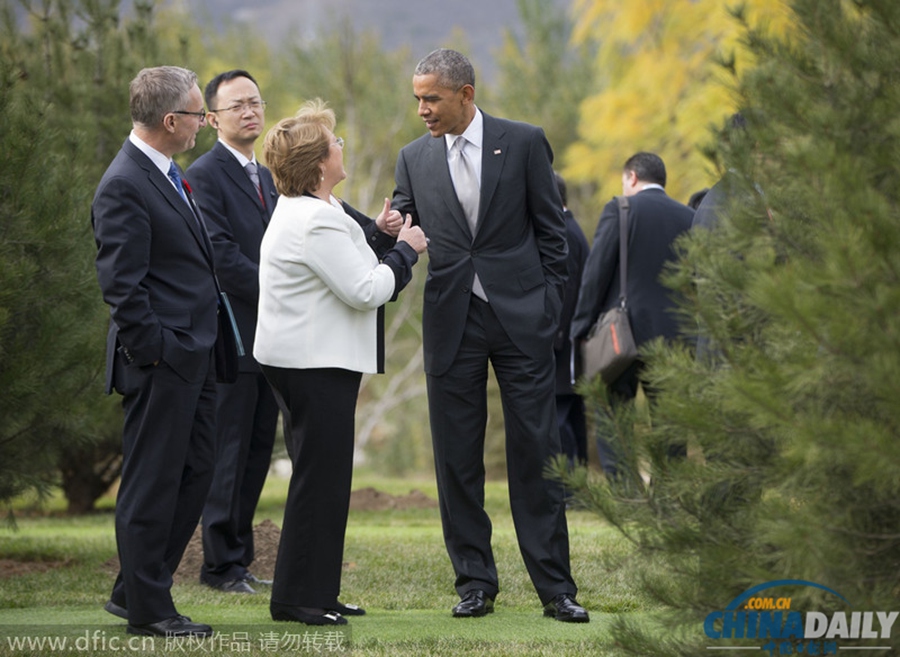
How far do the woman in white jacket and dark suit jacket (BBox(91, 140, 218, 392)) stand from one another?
287 millimetres

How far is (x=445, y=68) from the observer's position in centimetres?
539

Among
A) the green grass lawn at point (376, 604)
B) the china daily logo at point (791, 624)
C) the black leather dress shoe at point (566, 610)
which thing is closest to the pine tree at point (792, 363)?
the china daily logo at point (791, 624)

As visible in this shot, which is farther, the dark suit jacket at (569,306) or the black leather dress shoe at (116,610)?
the dark suit jacket at (569,306)

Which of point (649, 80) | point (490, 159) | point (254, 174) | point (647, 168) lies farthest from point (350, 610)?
point (649, 80)

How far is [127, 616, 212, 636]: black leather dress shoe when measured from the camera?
4.78m

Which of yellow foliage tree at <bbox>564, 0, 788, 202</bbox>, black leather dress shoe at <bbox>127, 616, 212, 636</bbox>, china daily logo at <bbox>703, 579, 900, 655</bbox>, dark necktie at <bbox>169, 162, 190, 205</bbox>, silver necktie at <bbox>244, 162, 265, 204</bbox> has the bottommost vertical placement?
black leather dress shoe at <bbox>127, 616, 212, 636</bbox>

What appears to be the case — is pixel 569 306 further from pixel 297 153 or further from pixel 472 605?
pixel 297 153

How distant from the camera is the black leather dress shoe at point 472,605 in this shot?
5.39 metres

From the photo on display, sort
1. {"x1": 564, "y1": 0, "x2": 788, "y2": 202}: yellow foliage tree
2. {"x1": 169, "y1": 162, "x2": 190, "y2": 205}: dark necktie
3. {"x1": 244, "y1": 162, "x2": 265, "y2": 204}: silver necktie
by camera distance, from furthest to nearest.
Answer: {"x1": 564, "y1": 0, "x2": 788, "y2": 202}: yellow foliage tree → {"x1": 244, "y1": 162, "x2": 265, "y2": 204}: silver necktie → {"x1": 169, "y1": 162, "x2": 190, "y2": 205}: dark necktie

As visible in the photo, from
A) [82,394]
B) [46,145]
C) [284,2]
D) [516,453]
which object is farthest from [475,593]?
[284,2]

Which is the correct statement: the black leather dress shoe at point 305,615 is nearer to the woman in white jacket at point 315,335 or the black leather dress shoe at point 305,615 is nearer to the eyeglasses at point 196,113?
the woman in white jacket at point 315,335

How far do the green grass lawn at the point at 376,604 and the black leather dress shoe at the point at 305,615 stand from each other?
0.07m

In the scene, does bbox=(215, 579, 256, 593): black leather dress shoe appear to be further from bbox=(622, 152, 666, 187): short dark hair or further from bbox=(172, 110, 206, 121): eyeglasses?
bbox=(622, 152, 666, 187): short dark hair

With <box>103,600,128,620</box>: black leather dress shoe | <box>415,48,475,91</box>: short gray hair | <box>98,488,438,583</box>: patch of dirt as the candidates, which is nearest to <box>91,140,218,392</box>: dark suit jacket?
<box>103,600,128,620</box>: black leather dress shoe
